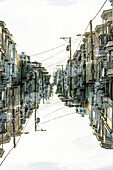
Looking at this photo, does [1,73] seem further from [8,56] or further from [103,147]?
[103,147]

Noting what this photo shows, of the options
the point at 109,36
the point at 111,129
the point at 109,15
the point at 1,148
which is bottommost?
the point at 1,148

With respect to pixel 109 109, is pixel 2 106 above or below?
below

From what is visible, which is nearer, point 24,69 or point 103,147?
point 103,147

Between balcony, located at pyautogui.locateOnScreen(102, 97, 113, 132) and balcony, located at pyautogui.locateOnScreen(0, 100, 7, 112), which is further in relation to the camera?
balcony, located at pyautogui.locateOnScreen(0, 100, 7, 112)

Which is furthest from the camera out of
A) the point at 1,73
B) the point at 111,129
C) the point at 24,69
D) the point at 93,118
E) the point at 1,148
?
the point at 24,69

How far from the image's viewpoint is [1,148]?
53.9ft

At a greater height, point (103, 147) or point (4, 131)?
point (4, 131)

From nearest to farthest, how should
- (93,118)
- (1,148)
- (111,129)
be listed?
(111,129) → (1,148) → (93,118)

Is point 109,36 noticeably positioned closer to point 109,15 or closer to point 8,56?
point 109,15

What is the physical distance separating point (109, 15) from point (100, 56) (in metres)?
4.99

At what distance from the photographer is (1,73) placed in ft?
58.3

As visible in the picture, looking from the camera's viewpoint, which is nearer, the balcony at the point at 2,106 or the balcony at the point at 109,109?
the balcony at the point at 109,109

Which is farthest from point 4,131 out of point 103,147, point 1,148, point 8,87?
point 103,147

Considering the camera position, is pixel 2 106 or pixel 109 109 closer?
pixel 109 109
